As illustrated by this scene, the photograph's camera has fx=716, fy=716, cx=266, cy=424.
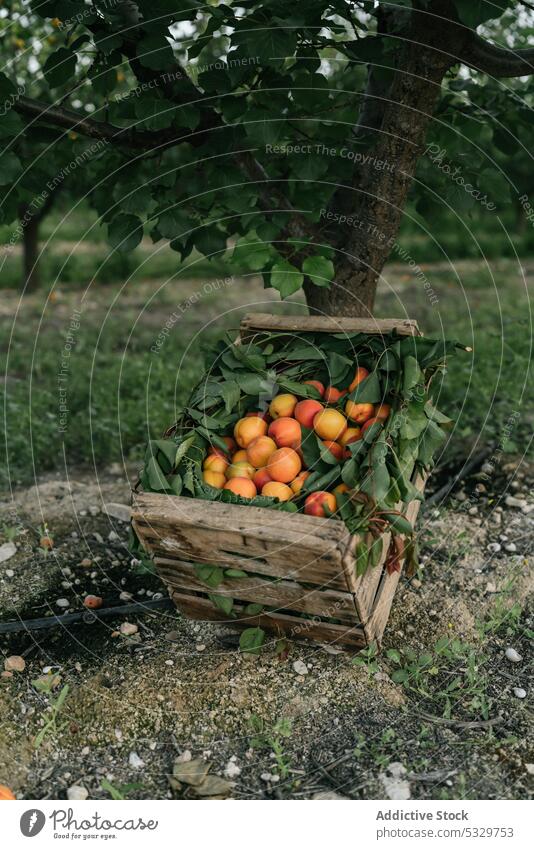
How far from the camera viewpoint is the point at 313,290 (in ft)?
10.5

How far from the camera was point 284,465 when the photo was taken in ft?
7.85

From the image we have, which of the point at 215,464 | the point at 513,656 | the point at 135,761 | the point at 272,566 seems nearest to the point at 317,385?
the point at 215,464

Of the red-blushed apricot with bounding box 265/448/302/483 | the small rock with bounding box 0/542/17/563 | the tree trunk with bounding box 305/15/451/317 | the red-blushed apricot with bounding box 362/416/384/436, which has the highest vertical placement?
the tree trunk with bounding box 305/15/451/317

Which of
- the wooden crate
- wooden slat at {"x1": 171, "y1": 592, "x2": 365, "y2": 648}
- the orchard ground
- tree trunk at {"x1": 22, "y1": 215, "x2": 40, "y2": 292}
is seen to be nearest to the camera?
the wooden crate

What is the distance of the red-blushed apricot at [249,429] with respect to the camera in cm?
255

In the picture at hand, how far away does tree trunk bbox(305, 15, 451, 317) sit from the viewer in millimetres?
2760

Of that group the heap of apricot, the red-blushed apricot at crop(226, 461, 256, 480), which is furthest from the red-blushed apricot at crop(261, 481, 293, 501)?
the red-blushed apricot at crop(226, 461, 256, 480)

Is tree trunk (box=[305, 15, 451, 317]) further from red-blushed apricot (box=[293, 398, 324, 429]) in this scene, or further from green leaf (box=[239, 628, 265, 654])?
green leaf (box=[239, 628, 265, 654])

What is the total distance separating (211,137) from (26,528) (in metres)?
1.90

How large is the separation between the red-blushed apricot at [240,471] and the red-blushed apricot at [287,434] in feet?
0.44

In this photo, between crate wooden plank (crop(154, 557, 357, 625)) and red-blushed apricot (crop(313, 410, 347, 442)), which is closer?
crate wooden plank (crop(154, 557, 357, 625))

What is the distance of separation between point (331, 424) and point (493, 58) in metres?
1.52

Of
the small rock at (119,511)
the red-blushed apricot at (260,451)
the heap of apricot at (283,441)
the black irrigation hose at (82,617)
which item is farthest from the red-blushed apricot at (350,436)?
the small rock at (119,511)

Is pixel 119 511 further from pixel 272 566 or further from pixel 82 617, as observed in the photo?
pixel 272 566
